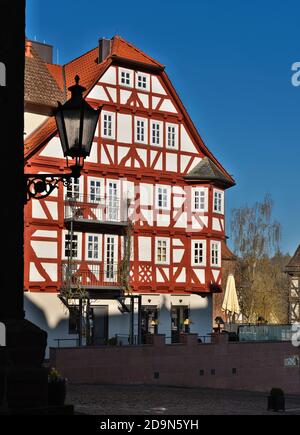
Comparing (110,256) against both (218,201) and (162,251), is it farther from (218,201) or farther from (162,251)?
(218,201)

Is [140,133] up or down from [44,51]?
down

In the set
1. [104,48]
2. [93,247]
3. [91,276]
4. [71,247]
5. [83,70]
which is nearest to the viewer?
[71,247]

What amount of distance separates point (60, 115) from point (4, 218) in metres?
1.32

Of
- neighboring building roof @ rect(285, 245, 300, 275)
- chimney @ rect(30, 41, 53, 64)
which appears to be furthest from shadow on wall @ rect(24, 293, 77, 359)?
neighboring building roof @ rect(285, 245, 300, 275)

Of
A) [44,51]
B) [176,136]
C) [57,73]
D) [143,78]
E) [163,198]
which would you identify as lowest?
[163,198]

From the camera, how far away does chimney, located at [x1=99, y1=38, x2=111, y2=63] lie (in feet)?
130

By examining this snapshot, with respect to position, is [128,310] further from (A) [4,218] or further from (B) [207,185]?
(A) [4,218]

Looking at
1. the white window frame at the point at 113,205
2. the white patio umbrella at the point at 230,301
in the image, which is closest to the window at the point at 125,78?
the white window frame at the point at 113,205

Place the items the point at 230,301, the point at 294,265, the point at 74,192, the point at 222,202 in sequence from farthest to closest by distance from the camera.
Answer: the point at 294,265
the point at 222,202
the point at 230,301
the point at 74,192

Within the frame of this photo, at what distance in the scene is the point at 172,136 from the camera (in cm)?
3959

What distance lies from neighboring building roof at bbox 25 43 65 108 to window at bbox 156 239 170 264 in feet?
26.3

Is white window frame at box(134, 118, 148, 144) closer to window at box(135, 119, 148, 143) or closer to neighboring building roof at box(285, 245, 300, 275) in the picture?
window at box(135, 119, 148, 143)

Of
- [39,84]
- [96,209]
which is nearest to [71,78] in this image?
[39,84]

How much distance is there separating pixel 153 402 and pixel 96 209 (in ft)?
55.2
